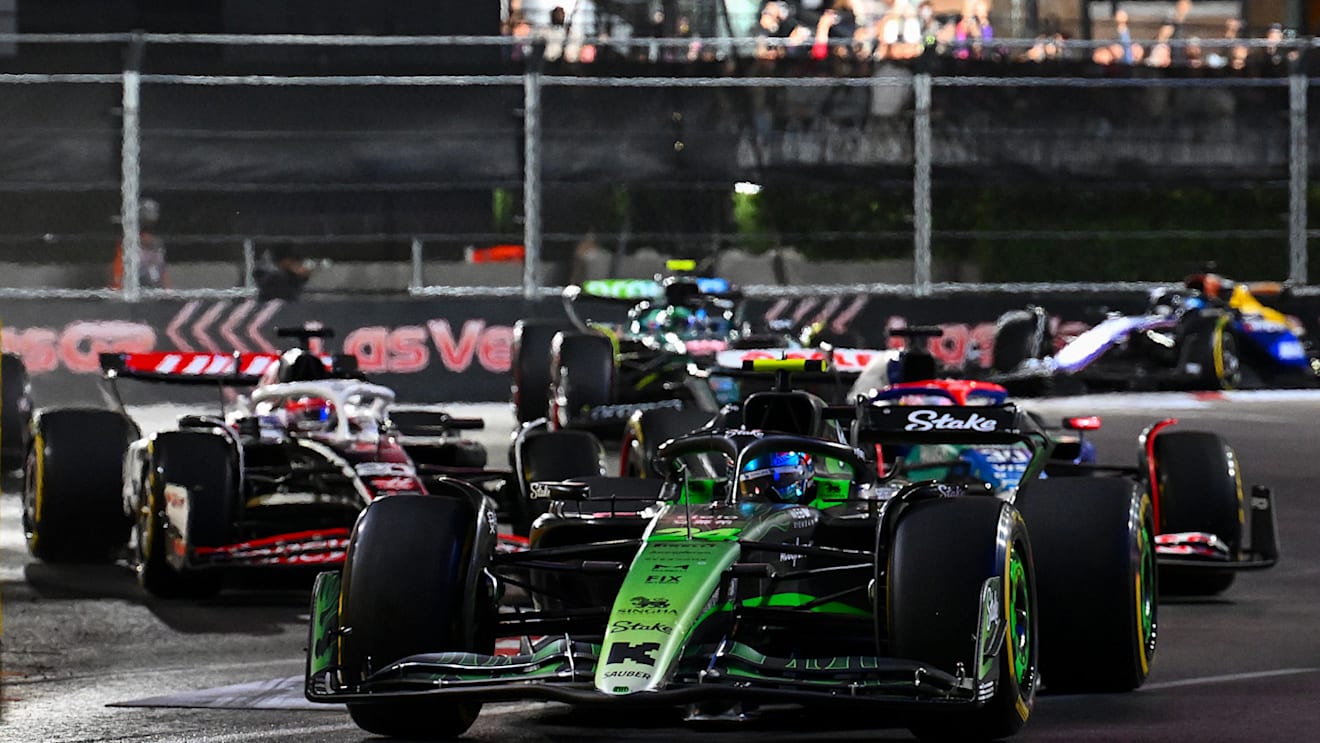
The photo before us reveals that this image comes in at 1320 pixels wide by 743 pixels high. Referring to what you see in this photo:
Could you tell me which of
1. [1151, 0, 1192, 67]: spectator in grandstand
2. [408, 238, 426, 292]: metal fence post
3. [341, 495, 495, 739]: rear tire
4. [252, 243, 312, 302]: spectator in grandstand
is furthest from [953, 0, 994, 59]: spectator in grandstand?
[341, 495, 495, 739]: rear tire

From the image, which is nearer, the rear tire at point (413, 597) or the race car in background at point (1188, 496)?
the rear tire at point (413, 597)

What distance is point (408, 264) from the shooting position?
78.8ft

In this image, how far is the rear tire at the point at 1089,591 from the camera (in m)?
7.97

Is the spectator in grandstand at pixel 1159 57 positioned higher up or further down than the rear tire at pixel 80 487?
higher up

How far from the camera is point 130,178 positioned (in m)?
21.6

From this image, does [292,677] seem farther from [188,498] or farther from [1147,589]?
[1147,589]

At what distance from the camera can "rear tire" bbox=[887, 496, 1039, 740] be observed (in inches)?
266

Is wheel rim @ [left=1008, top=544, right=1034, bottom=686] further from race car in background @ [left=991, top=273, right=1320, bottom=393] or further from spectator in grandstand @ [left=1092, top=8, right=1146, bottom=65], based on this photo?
spectator in grandstand @ [left=1092, top=8, right=1146, bottom=65]

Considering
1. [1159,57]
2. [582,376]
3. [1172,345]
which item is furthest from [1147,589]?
[1159,57]

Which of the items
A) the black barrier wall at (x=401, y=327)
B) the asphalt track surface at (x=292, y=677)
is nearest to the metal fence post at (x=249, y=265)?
the black barrier wall at (x=401, y=327)

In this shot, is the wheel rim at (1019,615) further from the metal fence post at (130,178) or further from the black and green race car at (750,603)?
the metal fence post at (130,178)

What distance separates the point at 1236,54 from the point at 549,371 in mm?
11164

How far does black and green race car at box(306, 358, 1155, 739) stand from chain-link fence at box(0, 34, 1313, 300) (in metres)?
13.9

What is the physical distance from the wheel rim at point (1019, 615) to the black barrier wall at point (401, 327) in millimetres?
13155
